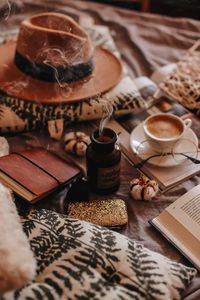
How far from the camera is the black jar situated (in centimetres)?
99

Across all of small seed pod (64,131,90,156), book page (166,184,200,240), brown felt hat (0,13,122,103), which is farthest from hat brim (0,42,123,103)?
book page (166,184,200,240)

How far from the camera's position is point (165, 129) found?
1.15 m

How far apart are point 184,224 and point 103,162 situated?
235 millimetres

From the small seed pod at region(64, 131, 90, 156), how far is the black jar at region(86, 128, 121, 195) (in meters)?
0.13

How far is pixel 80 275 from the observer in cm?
81

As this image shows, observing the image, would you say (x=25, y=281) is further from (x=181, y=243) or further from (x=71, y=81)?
(x=71, y=81)

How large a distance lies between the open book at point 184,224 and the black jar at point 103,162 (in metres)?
0.14

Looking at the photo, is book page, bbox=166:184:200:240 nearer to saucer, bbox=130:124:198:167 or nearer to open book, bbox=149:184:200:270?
open book, bbox=149:184:200:270

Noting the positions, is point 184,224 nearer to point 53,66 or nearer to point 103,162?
point 103,162

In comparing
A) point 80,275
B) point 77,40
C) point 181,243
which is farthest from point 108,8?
point 80,275

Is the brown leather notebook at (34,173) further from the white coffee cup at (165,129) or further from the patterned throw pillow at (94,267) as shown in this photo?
the white coffee cup at (165,129)

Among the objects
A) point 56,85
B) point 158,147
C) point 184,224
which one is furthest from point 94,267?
point 56,85

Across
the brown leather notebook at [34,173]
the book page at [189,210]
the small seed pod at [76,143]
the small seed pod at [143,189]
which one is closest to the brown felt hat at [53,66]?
the small seed pod at [76,143]

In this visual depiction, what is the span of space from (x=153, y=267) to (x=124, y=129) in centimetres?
51
